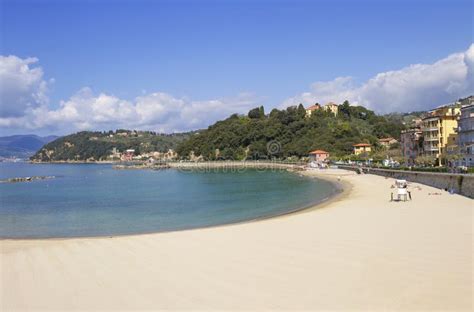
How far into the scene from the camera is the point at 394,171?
4956 cm

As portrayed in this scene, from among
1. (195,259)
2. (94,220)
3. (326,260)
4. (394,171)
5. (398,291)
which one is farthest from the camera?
(394,171)

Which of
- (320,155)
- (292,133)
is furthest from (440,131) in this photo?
(292,133)

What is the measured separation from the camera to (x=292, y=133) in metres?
118

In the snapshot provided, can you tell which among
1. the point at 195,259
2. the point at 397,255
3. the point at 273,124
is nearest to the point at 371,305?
the point at 397,255

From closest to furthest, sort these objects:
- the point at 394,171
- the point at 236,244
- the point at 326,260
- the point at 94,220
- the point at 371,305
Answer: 1. the point at 371,305
2. the point at 326,260
3. the point at 236,244
4. the point at 94,220
5. the point at 394,171

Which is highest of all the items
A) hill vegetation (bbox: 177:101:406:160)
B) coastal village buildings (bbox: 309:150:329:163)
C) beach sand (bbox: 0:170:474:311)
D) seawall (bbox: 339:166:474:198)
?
hill vegetation (bbox: 177:101:406:160)

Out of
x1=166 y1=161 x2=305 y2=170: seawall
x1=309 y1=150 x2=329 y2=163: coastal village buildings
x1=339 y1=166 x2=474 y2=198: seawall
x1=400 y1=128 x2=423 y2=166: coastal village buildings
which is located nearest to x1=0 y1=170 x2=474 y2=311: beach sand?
x1=339 y1=166 x2=474 y2=198: seawall

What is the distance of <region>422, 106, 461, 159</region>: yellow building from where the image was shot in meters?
51.9

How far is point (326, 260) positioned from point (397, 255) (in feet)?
7.17

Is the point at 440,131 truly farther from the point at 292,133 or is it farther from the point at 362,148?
the point at 292,133

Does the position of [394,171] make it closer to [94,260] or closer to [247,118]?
[94,260]

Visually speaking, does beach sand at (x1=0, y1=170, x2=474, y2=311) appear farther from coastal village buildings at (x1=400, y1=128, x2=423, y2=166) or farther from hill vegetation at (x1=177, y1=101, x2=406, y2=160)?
hill vegetation at (x1=177, y1=101, x2=406, y2=160)

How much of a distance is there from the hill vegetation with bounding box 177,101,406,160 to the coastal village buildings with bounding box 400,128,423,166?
3120 centimetres

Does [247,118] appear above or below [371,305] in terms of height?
above
